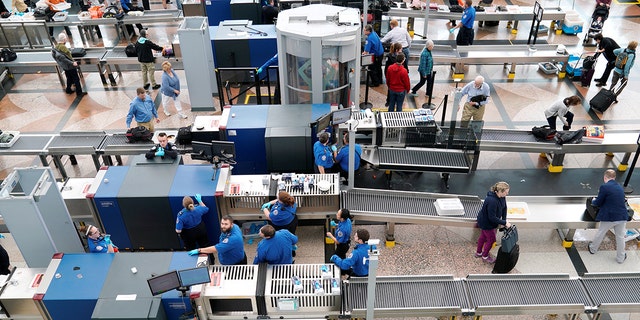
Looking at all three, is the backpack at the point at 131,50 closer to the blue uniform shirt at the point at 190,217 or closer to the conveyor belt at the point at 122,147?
the conveyor belt at the point at 122,147

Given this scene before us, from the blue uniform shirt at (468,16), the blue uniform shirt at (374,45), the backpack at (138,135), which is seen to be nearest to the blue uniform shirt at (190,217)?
the backpack at (138,135)

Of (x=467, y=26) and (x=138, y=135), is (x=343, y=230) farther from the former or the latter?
(x=467, y=26)

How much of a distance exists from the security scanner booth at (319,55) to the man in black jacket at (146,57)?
3.78m

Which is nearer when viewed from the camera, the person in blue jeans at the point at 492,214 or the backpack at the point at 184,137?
the person in blue jeans at the point at 492,214

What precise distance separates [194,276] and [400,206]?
3571 millimetres

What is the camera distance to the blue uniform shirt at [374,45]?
11.6m

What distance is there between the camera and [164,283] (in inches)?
212

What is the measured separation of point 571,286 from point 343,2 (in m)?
9.21

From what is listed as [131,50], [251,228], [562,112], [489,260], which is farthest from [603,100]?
[131,50]

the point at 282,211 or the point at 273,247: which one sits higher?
the point at 273,247

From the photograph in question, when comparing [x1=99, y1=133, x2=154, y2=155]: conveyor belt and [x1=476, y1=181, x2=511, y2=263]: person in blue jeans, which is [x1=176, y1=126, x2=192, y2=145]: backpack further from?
[x1=476, y1=181, x2=511, y2=263]: person in blue jeans

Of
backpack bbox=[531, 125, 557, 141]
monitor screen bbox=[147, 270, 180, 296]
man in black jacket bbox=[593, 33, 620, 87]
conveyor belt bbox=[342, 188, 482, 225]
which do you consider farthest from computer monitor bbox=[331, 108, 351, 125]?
man in black jacket bbox=[593, 33, 620, 87]

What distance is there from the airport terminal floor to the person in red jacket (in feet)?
3.91

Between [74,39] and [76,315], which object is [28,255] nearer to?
[76,315]
